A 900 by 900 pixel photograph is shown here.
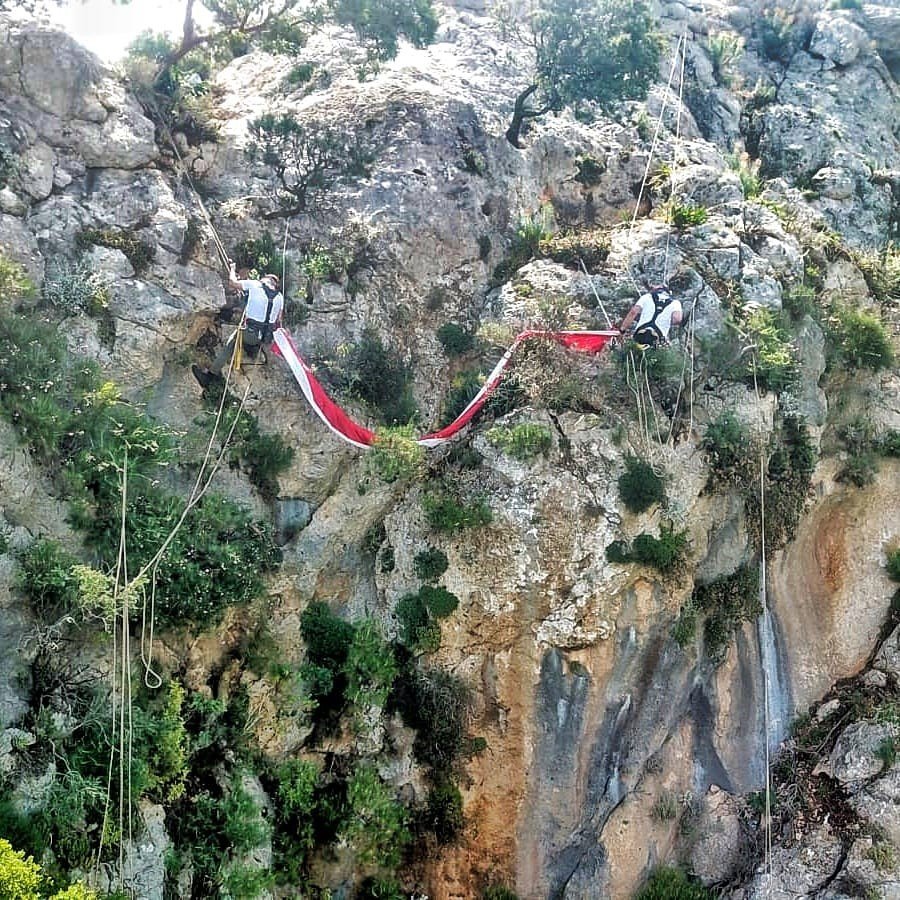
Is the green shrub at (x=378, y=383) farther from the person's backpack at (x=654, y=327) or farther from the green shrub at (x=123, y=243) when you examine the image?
the person's backpack at (x=654, y=327)

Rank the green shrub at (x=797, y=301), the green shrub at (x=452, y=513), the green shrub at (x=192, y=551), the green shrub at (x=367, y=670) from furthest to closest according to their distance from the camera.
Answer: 1. the green shrub at (x=797, y=301)
2. the green shrub at (x=452, y=513)
3. the green shrub at (x=367, y=670)
4. the green shrub at (x=192, y=551)

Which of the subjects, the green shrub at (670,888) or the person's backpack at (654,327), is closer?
the green shrub at (670,888)

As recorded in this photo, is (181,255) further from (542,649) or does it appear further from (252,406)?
(542,649)

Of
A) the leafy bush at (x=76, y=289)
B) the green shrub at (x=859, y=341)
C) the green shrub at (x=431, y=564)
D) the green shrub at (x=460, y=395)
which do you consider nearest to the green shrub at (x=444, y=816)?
the green shrub at (x=431, y=564)

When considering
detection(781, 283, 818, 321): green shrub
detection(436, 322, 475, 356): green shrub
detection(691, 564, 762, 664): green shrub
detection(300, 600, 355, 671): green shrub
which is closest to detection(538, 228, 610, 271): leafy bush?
detection(436, 322, 475, 356): green shrub

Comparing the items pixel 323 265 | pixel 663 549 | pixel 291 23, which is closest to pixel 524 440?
pixel 663 549

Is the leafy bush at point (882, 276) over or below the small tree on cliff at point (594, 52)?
below

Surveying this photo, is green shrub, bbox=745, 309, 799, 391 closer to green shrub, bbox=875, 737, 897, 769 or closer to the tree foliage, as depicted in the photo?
green shrub, bbox=875, 737, 897, 769
